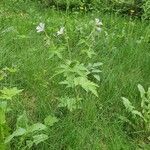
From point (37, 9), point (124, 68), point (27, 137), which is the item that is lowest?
point (37, 9)

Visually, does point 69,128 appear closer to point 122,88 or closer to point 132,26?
point 122,88

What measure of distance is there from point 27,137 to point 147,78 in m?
1.43

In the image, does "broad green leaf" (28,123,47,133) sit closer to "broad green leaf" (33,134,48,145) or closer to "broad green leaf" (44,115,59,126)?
"broad green leaf" (33,134,48,145)

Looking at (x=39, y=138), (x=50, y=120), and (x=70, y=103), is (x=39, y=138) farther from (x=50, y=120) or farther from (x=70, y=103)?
(x=70, y=103)

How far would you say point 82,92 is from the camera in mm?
3229

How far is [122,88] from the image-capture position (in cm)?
337

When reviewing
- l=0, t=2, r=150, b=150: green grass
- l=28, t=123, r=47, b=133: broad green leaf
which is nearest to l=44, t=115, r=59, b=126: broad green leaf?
l=0, t=2, r=150, b=150: green grass

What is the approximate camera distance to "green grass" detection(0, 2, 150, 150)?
280cm

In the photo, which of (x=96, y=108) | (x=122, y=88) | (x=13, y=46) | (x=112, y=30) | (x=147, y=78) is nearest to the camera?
(x=96, y=108)

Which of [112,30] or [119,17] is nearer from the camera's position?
[112,30]

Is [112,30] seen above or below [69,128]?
below

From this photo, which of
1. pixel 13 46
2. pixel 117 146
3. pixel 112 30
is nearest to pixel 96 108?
pixel 117 146

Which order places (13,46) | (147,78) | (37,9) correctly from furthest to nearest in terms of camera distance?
1. (37,9)
2. (13,46)
3. (147,78)

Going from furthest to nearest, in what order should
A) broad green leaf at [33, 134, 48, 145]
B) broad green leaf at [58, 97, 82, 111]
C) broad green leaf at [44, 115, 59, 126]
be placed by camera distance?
broad green leaf at [58, 97, 82, 111] < broad green leaf at [44, 115, 59, 126] < broad green leaf at [33, 134, 48, 145]
